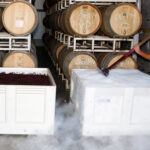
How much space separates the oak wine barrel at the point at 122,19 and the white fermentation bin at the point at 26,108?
2.20 metres

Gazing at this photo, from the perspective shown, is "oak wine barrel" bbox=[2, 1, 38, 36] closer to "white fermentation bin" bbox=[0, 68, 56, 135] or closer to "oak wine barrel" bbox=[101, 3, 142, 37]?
"oak wine barrel" bbox=[101, 3, 142, 37]

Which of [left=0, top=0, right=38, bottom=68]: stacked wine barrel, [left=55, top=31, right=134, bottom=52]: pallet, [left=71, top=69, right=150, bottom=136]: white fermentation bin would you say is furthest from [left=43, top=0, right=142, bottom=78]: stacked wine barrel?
[left=71, top=69, right=150, bottom=136]: white fermentation bin

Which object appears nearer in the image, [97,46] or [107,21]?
[107,21]

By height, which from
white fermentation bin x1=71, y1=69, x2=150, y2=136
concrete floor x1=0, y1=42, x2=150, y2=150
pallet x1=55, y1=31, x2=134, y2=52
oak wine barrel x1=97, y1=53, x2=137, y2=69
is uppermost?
pallet x1=55, y1=31, x2=134, y2=52

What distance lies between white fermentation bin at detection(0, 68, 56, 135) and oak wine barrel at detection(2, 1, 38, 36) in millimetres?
1885

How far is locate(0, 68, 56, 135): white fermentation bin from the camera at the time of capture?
3.31m

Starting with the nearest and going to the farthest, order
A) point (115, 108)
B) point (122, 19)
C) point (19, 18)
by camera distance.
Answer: point (115, 108)
point (19, 18)
point (122, 19)

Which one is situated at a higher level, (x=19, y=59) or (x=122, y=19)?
(x=122, y=19)

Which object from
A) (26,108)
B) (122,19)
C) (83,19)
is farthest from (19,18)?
(26,108)

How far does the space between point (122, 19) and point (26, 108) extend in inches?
103

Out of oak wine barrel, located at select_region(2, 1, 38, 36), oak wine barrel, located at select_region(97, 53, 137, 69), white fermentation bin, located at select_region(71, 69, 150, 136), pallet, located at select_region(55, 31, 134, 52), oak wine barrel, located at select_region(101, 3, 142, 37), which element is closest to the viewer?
white fermentation bin, located at select_region(71, 69, 150, 136)

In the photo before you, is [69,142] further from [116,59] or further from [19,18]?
[19,18]

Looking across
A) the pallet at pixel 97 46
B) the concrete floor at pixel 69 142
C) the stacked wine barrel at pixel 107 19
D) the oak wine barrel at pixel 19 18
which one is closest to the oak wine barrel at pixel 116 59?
the pallet at pixel 97 46

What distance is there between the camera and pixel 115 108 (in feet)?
11.4
